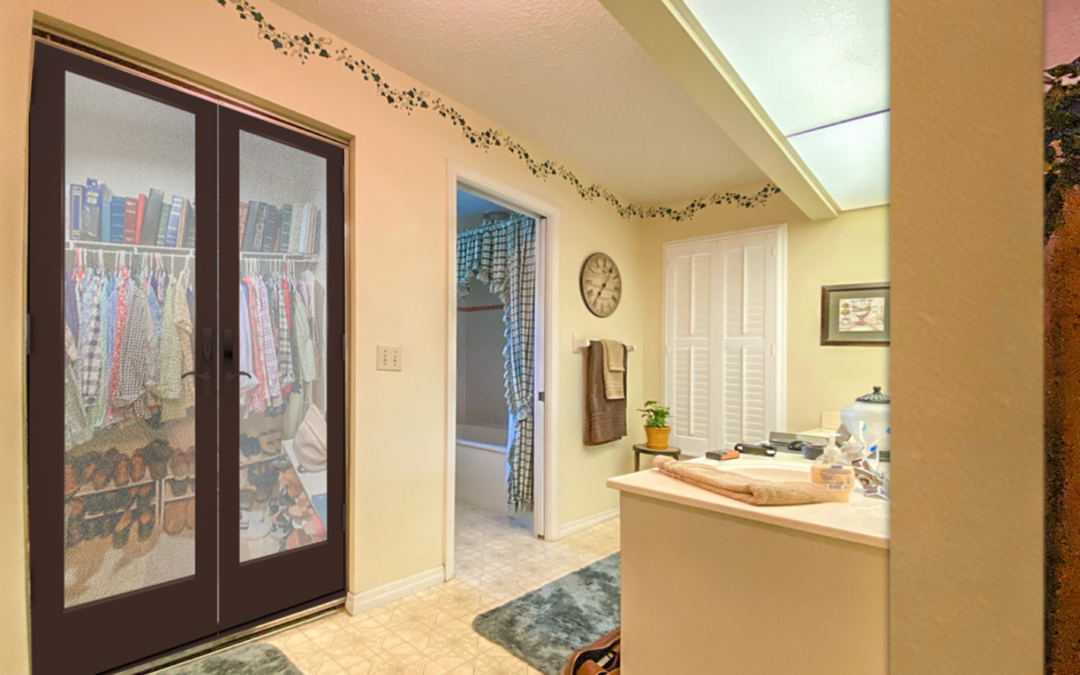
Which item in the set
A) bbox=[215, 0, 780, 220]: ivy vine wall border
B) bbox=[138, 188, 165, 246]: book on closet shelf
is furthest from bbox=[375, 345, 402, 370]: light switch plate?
bbox=[215, 0, 780, 220]: ivy vine wall border

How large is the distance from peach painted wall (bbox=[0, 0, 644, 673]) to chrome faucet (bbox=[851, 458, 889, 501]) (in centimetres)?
180

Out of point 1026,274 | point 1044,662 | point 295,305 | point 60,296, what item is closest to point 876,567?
point 1044,662

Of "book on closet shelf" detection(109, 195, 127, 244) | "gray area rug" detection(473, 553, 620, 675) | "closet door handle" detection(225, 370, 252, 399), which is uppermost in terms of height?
"book on closet shelf" detection(109, 195, 127, 244)

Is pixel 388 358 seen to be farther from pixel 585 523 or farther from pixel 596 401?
pixel 585 523

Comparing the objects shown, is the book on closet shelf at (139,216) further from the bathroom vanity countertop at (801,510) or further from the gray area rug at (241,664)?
the bathroom vanity countertop at (801,510)

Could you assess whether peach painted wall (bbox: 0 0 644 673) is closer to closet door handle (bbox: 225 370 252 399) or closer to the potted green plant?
closet door handle (bbox: 225 370 252 399)

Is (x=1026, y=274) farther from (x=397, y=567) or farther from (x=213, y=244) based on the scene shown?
(x=397, y=567)

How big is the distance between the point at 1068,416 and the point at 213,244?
2210mm

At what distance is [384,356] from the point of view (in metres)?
2.28

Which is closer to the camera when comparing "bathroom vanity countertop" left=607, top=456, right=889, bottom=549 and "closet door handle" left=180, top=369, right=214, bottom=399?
"bathroom vanity countertop" left=607, top=456, right=889, bottom=549

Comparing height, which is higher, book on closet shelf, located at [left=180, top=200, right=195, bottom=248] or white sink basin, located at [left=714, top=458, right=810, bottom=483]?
book on closet shelf, located at [left=180, top=200, right=195, bottom=248]

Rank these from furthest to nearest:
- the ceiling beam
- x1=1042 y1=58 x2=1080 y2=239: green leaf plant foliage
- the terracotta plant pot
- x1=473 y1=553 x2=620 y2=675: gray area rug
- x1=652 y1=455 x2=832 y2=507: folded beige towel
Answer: the terracotta plant pot < x1=473 y1=553 x2=620 y2=675: gray area rug < the ceiling beam < x1=652 y1=455 x2=832 y2=507: folded beige towel < x1=1042 y1=58 x2=1080 y2=239: green leaf plant foliage

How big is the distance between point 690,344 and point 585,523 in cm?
149

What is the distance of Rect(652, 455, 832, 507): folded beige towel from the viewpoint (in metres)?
1.12
